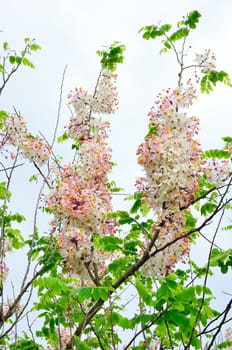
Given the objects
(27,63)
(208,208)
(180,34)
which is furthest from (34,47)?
(208,208)

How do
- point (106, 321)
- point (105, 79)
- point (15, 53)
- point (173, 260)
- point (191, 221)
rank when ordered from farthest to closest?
point (15, 53) → point (105, 79) → point (191, 221) → point (173, 260) → point (106, 321)

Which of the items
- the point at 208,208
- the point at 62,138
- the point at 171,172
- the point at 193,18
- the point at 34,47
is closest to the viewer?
the point at 171,172

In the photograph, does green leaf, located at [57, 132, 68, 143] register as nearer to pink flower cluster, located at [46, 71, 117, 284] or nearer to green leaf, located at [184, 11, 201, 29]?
pink flower cluster, located at [46, 71, 117, 284]

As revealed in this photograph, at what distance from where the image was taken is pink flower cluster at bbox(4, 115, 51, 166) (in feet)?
20.1

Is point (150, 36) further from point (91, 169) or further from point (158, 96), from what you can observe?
point (91, 169)

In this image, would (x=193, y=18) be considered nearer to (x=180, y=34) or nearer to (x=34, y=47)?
(x=180, y=34)

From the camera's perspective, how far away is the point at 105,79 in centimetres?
655

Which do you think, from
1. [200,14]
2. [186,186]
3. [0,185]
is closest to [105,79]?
[200,14]

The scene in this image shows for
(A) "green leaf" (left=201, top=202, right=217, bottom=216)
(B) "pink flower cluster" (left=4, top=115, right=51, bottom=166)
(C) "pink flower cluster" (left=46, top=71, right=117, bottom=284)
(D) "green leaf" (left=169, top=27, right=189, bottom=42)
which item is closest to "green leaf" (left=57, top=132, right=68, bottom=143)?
(B) "pink flower cluster" (left=4, top=115, right=51, bottom=166)

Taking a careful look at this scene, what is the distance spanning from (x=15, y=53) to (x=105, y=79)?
1445 millimetres

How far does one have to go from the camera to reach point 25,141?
250 inches

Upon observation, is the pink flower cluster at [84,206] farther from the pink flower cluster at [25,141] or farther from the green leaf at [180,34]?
the green leaf at [180,34]

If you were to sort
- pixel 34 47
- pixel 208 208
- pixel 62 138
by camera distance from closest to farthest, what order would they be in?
pixel 208 208 → pixel 62 138 → pixel 34 47

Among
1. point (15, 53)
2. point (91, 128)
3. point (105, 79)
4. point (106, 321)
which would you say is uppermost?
point (15, 53)
